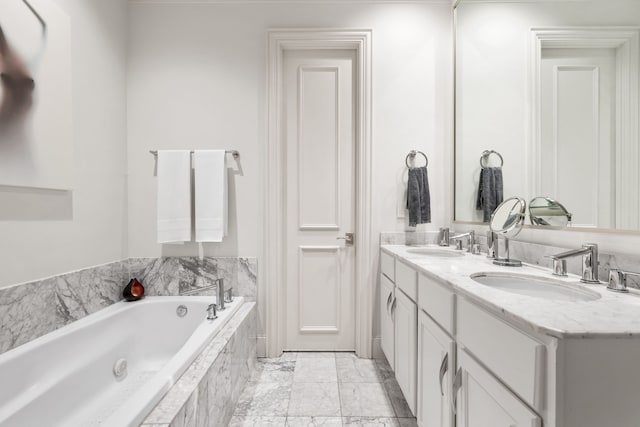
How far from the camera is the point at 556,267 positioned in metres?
1.07

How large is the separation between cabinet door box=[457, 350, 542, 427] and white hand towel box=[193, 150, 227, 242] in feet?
5.32

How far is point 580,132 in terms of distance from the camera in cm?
105

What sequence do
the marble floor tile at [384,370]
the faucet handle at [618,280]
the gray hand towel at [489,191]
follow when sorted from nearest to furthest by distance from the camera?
1. the faucet handle at [618,280]
2. the gray hand towel at [489,191]
3. the marble floor tile at [384,370]

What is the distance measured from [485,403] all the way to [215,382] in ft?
3.48

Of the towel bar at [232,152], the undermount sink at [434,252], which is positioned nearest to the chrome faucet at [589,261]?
the undermount sink at [434,252]

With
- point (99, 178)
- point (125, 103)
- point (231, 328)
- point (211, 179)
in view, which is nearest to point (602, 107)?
point (231, 328)

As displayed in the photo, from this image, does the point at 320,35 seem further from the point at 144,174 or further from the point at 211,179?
the point at 144,174

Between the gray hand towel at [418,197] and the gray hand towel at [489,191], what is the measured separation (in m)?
0.33

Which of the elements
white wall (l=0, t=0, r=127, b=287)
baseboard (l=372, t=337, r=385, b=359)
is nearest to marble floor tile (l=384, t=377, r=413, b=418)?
baseboard (l=372, t=337, r=385, b=359)

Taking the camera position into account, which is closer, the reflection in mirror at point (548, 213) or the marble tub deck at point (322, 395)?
the reflection in mirror at point (548, 213)

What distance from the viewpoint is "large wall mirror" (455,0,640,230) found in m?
0.91

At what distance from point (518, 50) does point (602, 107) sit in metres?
0.58

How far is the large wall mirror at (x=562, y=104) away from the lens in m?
0.91

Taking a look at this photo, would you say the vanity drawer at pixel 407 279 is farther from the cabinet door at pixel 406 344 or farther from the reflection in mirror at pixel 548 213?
the reflection in mirror at pixel 548 213
